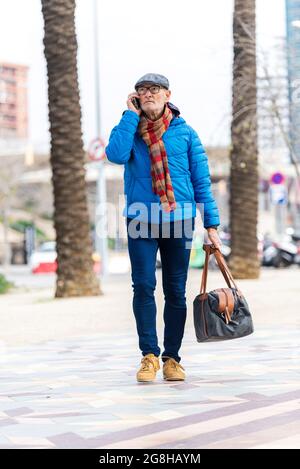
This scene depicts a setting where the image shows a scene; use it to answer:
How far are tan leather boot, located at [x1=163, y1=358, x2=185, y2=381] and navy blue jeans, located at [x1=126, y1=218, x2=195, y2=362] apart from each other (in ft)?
0.17

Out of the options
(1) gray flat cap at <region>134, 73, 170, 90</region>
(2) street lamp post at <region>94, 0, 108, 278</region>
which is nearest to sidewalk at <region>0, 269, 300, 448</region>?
(1) gray flat cap at <region>134, 73, 170, 90</region>

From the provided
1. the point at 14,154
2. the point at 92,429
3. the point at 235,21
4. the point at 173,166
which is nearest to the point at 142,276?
the point at 173,166

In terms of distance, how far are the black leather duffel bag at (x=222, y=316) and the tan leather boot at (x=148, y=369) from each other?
0.40 metres

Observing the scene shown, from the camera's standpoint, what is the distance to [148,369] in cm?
661

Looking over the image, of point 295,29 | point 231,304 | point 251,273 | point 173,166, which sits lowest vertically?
point 251,273

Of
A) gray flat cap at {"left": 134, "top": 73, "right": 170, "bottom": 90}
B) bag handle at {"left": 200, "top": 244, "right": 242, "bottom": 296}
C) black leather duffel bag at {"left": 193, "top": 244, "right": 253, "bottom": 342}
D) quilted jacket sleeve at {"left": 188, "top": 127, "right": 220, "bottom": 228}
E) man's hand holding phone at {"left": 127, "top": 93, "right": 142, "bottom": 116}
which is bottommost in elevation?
black leather duffel bag at {"left": 193, "top": 244, "right": 253, "bottom": 342}

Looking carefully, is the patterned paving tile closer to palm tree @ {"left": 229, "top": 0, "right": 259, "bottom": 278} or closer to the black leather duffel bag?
the black leather duffel bag

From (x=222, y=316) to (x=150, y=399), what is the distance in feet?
2.46

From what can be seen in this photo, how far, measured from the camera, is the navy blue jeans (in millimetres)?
6504

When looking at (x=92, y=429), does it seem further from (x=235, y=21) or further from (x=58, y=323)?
(x=235, y=21)

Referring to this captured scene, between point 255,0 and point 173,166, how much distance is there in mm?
12651

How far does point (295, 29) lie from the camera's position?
1623cm

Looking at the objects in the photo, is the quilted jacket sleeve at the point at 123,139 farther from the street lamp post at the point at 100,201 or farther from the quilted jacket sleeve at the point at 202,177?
the street lamp post at the point at 100,201

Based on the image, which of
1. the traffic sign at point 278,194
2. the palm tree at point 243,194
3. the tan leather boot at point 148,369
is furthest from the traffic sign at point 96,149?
the tan leather boot at point 148,369
